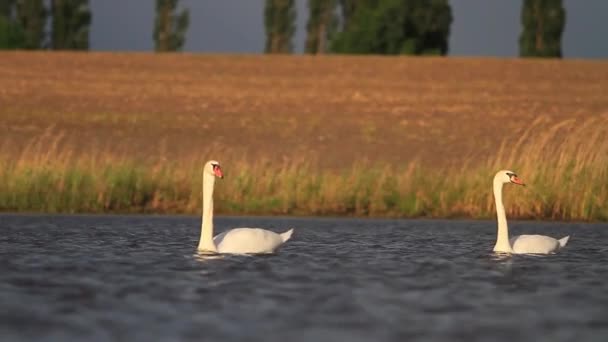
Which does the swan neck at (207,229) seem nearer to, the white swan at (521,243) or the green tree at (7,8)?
the white swan at (521,243)

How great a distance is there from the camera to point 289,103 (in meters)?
50.4

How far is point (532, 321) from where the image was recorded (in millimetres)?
9398

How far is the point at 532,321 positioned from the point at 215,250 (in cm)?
525

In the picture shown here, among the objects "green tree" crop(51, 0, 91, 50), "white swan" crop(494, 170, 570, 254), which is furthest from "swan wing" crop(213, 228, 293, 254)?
"green tree" crop(51, 0, 91, 50)

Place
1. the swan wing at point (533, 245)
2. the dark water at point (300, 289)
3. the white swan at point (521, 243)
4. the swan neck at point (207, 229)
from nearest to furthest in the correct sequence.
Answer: the dark water at point (300, 289) < the swan neck at point (207, 229) < the white swan at point (521, 243) < the swan wing at point (533, 245)

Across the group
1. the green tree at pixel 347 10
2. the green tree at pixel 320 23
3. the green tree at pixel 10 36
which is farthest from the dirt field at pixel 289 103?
the green tree at pixel 320 23

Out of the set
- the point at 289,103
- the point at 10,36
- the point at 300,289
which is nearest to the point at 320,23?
the point at 10,36

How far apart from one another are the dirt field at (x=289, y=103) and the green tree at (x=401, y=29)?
963cm

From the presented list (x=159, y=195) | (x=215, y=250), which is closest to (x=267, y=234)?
(x=215, y=250)

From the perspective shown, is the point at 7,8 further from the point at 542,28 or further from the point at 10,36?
the point at 542,28

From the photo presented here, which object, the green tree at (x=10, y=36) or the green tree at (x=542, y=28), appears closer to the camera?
the green tree at (x=10, y=36)

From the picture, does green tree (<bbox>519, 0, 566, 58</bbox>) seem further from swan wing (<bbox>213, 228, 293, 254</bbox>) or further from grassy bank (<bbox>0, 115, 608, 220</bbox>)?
swan wing (<bbox>213, 228, 293, 254</bbox>)

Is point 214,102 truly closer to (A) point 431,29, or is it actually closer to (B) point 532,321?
(A) point 431,29

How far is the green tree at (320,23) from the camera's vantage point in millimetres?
88000
